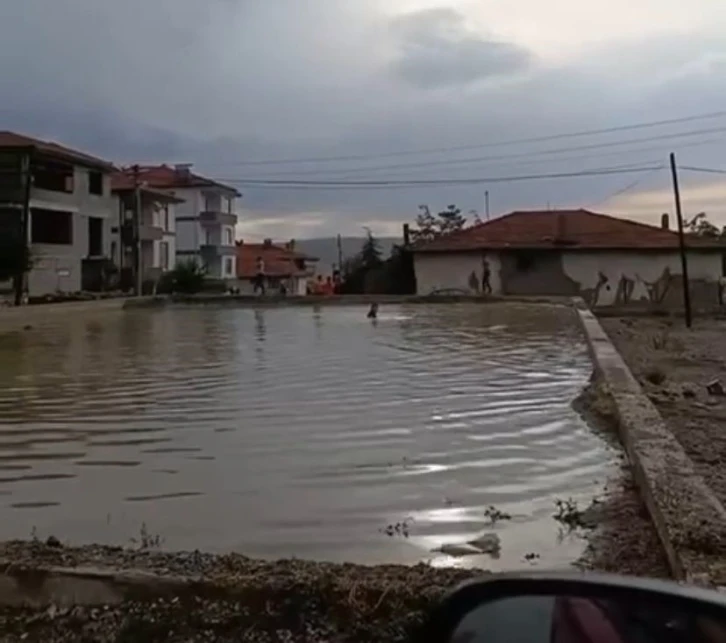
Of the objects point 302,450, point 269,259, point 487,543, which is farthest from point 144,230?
point 487,543

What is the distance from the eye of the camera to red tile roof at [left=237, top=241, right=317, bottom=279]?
7831 cm

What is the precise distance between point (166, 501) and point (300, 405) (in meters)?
4.26

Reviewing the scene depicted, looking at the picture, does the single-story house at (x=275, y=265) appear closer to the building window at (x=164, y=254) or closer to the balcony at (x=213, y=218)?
the balcony at (x=213, y=218)

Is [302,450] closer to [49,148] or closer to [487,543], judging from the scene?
[487,543]

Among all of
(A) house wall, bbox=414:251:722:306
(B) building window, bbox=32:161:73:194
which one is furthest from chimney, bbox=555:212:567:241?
(B) building window, bbox=32:161:73:194

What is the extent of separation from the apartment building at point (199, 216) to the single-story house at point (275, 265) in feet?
8.55

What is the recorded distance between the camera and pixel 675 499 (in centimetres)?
480

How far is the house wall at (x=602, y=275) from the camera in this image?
142ft

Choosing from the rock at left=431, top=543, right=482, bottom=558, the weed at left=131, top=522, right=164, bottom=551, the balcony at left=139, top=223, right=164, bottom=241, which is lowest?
the rock at left=431, top=543, right=482, bottom=558

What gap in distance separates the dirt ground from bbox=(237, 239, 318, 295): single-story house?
46.7m

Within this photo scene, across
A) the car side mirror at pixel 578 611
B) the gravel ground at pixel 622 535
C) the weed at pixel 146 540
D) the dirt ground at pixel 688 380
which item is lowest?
the weed at pixel 146 540

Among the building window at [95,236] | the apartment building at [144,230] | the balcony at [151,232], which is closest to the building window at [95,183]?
the building window at [95,236]

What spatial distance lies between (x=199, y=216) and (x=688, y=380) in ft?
203

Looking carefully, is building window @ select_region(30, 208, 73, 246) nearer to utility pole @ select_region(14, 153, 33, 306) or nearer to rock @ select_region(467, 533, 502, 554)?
utility pole @ select_region(14, 153, 33, 306)
